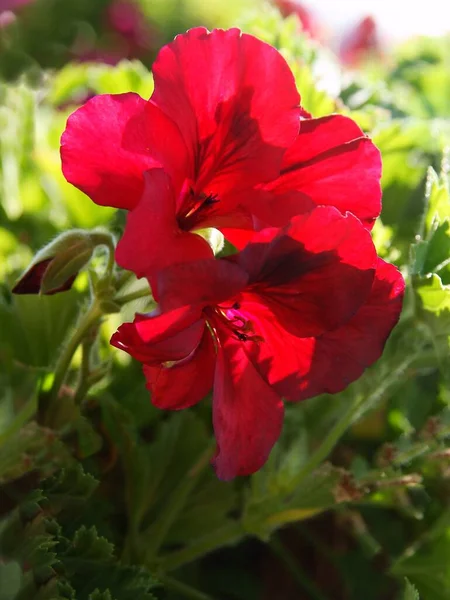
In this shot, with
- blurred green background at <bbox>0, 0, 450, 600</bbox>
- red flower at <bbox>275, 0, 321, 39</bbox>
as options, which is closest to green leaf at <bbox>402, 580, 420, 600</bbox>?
blurred green background at <bbox>0, 0, 450, 600</bbox>

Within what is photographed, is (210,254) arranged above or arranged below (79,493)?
above

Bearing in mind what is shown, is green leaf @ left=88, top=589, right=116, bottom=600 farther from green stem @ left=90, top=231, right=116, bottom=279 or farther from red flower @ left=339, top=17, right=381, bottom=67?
red flower @ left=339, top=17, right=381, bottom=67

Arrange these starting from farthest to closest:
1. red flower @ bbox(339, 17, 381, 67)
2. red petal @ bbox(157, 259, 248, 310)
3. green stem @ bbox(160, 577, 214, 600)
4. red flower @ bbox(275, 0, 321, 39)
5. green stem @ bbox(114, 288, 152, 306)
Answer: red flower @ bbox(339, 17, 381, 67)
red flower @ bbox(275, 0, 321, 39)
green stem @ bbox(160, 577, 214, 600)
green stem @ bbox(114, 288, 152, 306)
red petal @ bbox(157, 259, 248, 310)

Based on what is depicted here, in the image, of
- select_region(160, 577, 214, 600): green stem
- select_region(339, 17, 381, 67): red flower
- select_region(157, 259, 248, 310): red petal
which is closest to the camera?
select_region(157, 259, 248, 310): red petal

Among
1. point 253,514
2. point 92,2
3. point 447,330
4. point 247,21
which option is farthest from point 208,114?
point 92,2

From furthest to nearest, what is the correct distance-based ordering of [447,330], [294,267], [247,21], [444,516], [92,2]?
1. [92,2]
2. [247,21]
3. [444,516]
4. [447,330]
5. [294,267]

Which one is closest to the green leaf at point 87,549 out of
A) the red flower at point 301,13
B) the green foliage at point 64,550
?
the green foliage at point 64,550

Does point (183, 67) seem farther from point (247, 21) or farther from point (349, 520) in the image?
point (349, 520)
